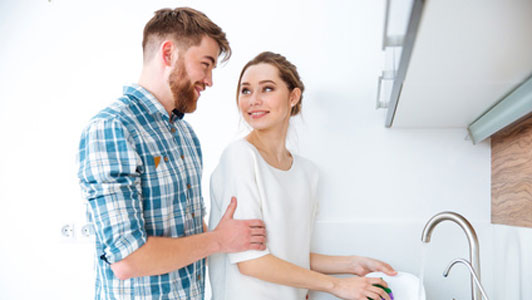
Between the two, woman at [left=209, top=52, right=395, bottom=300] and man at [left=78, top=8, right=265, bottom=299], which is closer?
man at [left=78, top=8, right=265, bottom=299]

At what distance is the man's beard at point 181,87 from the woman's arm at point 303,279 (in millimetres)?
452

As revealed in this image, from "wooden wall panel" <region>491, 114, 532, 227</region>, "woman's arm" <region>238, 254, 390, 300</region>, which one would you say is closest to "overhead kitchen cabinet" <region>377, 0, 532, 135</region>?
"wooden wall panel" <region>491, 114, 532, 227</region>

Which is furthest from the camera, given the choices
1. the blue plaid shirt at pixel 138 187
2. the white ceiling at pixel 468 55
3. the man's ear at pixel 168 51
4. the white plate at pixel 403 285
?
the white plate at pixel 403 285

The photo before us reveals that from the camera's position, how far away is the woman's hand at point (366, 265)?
153cm

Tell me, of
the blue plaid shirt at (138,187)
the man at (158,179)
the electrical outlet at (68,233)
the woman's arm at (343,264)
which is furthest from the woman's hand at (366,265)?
the electrical outlet at (68,233)

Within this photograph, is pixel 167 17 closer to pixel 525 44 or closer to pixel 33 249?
pixel 525 44

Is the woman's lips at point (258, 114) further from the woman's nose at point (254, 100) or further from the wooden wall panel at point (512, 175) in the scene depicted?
the wooden wall panel at point (512, 175)

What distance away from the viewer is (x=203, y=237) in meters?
1.20

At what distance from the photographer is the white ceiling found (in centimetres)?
A: 66

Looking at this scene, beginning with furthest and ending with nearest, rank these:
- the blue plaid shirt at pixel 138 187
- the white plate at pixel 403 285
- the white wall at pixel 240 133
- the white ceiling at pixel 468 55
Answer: the white wall at pixel 240 133 < the white plate at pixel 403 285 < the blue plaid shirt at pixel 138 187 < the white ceiling at pixel 468 55

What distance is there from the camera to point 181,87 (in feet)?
4.25

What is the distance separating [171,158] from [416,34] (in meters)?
0.69

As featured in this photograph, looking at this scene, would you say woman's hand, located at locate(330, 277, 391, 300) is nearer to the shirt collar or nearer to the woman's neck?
the woman's neck

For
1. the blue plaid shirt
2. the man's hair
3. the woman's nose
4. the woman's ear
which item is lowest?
the blue plaid shirt
